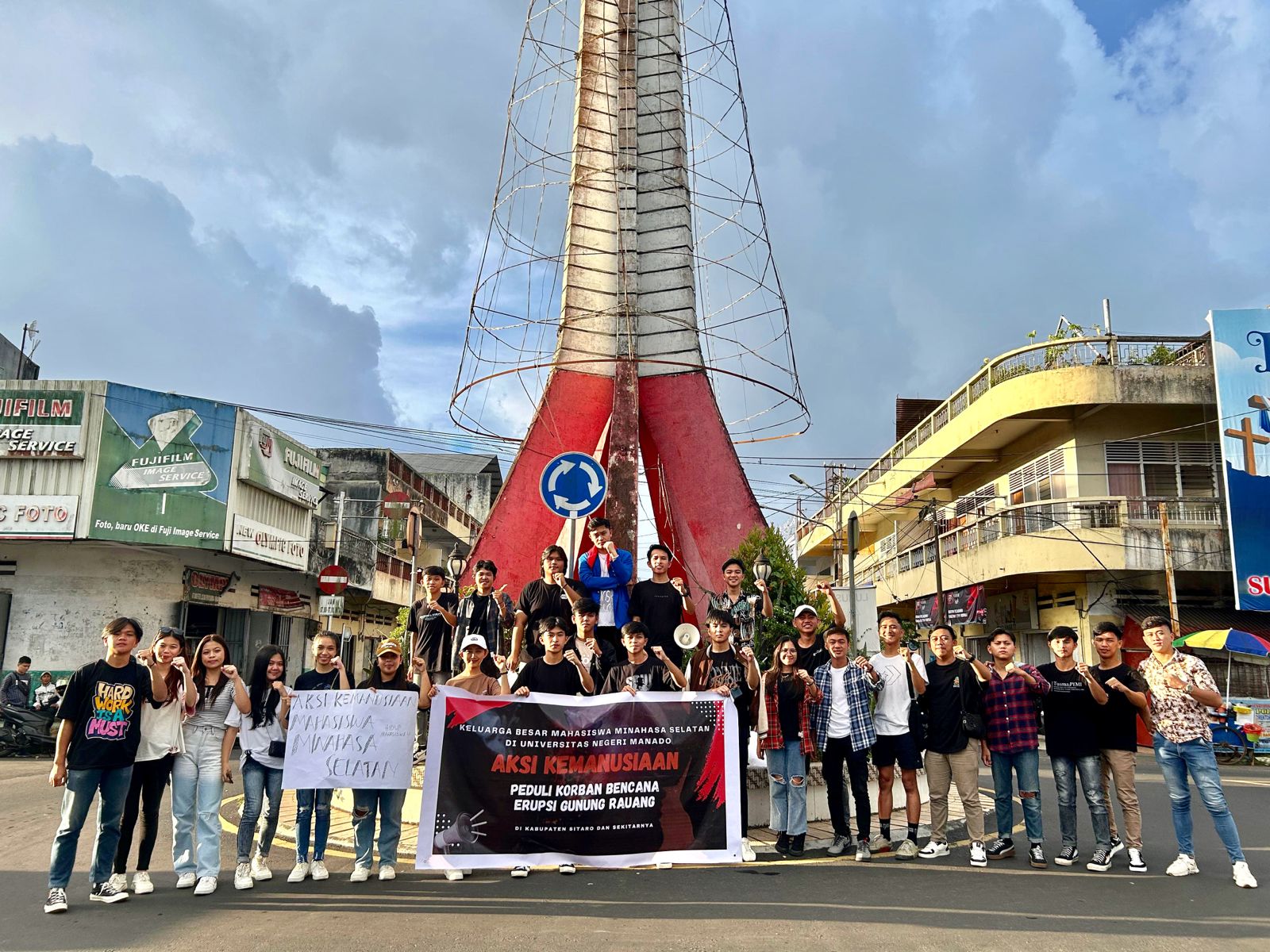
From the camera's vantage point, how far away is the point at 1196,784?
6641 mm

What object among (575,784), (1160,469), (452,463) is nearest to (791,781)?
(575,784)

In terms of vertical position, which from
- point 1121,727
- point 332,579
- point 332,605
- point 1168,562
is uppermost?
point 1168,562

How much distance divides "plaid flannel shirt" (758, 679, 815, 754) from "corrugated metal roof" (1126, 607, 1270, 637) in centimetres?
1870

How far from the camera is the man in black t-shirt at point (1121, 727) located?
678cm

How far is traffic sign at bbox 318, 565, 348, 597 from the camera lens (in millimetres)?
28016

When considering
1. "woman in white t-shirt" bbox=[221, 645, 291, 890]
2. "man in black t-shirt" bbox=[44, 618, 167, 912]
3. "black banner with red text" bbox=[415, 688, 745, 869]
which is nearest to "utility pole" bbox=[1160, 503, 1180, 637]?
"black banner with red text" bbox=[415, 688, 745, 869]

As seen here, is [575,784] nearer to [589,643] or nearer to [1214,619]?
[589,643]

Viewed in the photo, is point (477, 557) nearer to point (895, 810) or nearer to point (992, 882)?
point (895, 810)

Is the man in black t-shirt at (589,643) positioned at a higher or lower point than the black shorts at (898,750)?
higher

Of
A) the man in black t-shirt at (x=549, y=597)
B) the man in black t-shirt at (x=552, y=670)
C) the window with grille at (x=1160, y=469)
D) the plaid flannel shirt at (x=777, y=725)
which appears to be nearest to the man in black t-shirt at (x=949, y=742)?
the plaid flannel shirt at (x=777, y=725)

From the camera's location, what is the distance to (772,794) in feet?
24.5

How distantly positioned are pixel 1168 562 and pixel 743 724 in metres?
18.1

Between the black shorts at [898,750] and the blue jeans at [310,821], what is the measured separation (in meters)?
4.15

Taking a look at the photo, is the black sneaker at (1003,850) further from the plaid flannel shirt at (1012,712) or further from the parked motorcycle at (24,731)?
the parked motorcycle at (24,731)
